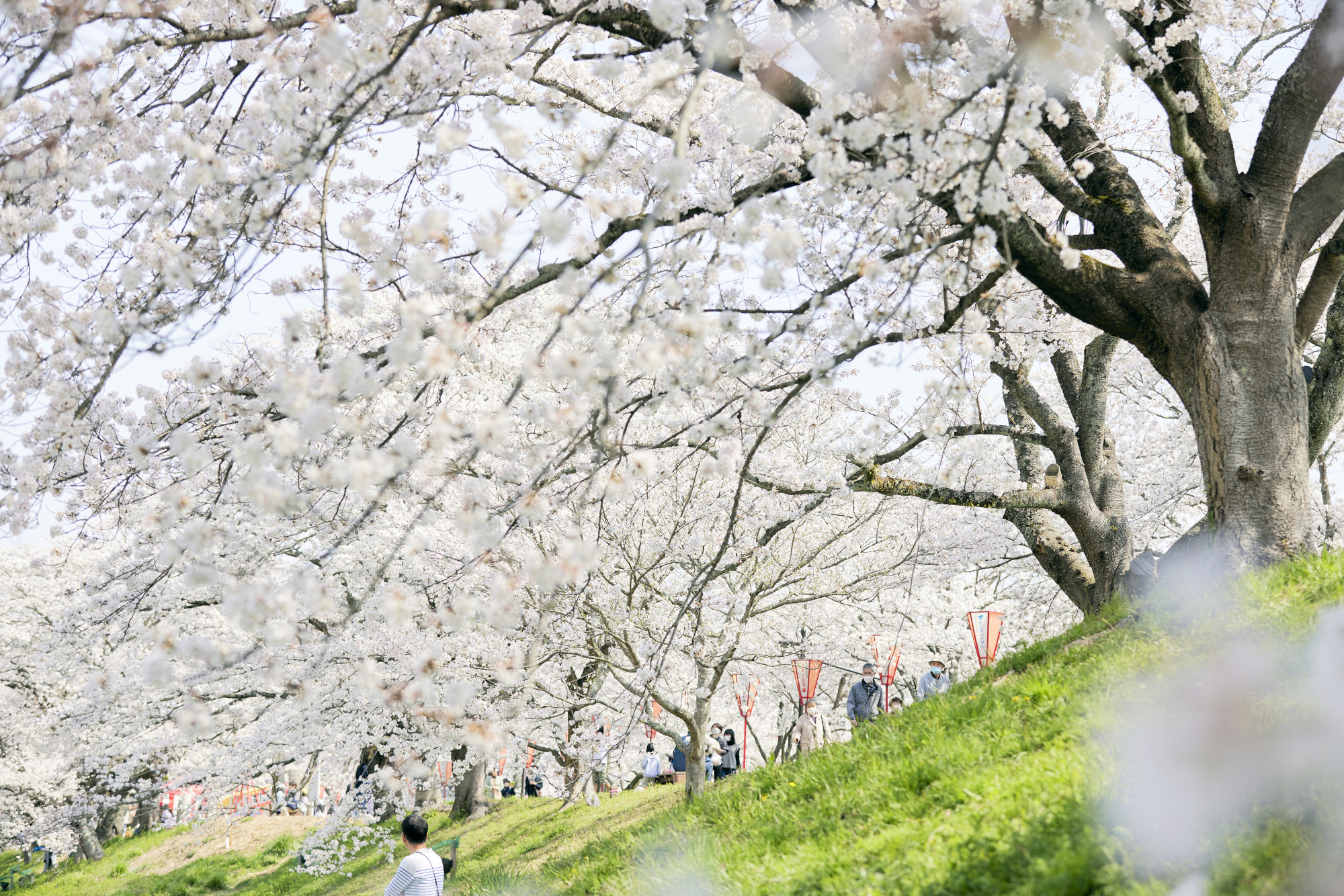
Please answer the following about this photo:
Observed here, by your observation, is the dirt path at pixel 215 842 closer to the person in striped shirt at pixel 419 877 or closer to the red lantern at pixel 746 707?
the red lantern at pixel 746 707

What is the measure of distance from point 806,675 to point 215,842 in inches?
602

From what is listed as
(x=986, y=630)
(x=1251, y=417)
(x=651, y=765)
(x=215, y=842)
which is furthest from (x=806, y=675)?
(x=215, y=842)

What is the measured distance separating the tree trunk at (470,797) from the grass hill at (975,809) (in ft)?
34.8

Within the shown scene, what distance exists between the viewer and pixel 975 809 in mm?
3607

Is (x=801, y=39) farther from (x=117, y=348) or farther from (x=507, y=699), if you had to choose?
(x=507, y=699)

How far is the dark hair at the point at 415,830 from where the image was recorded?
551 centimetres

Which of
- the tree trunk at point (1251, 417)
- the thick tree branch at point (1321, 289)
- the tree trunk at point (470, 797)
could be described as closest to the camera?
the tree trunk at point (1251, 417)

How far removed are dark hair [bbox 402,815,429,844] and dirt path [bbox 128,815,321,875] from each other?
15086 mm

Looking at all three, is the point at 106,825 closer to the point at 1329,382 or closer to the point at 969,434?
the point at 969,434

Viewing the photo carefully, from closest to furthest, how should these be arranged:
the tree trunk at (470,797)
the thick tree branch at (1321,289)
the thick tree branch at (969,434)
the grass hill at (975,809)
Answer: the grass hill at (975,809) → the thick tree branch at (1321,289) → the thick tree branch at (969,434) → the tree trunk at (470,797)

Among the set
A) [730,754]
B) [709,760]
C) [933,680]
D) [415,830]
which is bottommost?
[709,760]

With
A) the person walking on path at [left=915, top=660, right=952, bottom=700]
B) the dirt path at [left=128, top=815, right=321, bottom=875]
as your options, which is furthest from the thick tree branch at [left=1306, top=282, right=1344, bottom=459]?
the dirt path at [left=128, top=815, right=321, bottom=875]

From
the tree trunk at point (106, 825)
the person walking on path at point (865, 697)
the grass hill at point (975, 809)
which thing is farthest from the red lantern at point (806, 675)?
the tree trunk at point (106, 825)

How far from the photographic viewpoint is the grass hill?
2.94m
